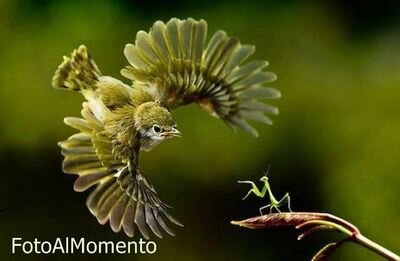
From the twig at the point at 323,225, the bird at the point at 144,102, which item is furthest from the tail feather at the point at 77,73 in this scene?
the twig at the point at 323,225

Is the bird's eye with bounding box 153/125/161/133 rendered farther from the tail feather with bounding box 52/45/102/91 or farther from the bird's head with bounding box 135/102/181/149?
the tail feather with bounding box 52/45/102/91

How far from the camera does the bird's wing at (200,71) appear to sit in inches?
37.8

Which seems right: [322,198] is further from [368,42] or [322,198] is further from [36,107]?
[36,107]

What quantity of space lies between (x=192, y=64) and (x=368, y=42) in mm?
303

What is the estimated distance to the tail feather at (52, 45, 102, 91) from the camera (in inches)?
38.6

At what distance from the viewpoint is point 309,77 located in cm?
106

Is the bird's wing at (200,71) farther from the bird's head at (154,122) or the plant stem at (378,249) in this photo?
the plant stem at (378,249)

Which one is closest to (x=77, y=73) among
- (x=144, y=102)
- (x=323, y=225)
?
(x=144, y=102)

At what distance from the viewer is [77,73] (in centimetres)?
100

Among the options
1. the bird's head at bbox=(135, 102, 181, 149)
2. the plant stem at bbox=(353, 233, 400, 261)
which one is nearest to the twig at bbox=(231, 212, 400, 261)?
the plant stem at bbox=(353, 233, 400, 261)

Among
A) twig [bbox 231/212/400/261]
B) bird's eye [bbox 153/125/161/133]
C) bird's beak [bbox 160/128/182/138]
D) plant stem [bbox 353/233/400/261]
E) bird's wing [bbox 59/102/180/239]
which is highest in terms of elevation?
bird's eye [bbox 153/125/161/133]

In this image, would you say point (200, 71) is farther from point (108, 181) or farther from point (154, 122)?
point (108, 181)

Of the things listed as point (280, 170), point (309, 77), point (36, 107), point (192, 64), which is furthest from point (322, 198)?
point (36, 107)

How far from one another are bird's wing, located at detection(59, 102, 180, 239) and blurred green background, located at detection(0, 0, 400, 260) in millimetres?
21
